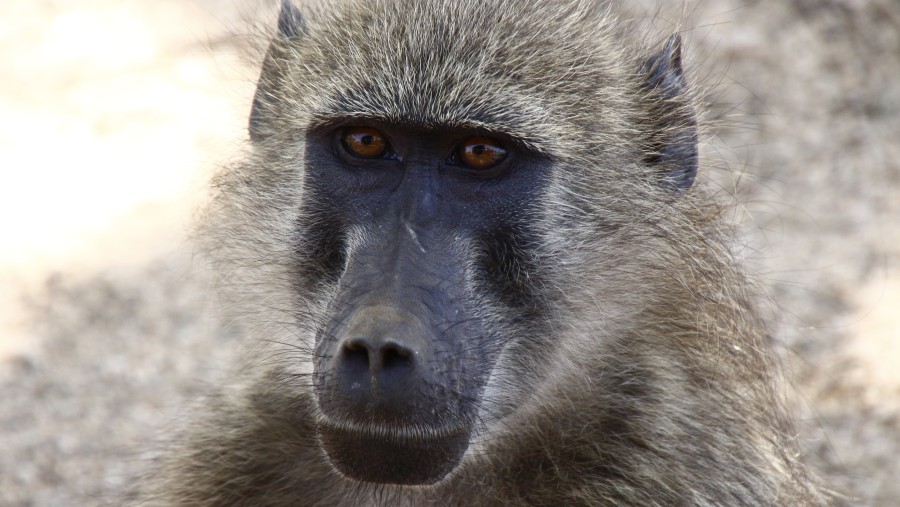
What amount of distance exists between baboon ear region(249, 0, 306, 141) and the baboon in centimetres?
2

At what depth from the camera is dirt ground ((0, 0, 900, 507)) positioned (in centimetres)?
603

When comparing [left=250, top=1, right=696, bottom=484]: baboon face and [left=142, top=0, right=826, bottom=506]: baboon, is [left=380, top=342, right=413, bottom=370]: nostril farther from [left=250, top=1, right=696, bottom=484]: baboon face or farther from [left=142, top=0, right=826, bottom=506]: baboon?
[left=142, top=0, right=826, bottom=506]: baboon

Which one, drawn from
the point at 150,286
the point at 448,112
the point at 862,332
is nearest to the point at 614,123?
the point at 448,112

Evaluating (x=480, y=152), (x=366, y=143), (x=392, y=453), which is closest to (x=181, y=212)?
(x=366, y=143)

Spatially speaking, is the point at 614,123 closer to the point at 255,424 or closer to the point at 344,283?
the point at 344,283

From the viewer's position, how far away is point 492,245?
12.0 feet

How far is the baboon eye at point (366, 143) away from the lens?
3.84 metres

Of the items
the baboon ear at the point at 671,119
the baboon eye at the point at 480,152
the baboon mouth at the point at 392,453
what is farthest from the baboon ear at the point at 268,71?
the baboon mouth at the point at 392,453

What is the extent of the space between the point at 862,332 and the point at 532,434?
10.9 feet

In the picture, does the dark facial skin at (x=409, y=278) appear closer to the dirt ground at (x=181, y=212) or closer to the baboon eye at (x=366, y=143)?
the baboon eye at (x=366, y=143)

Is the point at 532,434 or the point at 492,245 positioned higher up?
the point at 492,245

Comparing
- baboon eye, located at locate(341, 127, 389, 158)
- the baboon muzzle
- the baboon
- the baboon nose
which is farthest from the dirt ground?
the baboon nose

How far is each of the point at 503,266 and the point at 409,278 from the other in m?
0.43

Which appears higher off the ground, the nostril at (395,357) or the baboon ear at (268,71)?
the baboon ear at (268,71)
